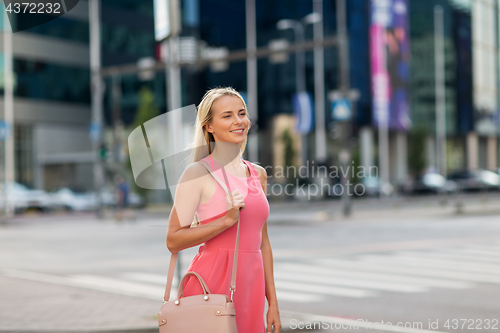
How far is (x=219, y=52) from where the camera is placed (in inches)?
883

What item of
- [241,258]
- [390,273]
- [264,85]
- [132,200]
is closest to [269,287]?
[241,258]

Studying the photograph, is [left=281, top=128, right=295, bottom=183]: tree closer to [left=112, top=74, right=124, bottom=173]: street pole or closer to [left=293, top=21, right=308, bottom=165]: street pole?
[left=293, top=21, right=308, bottom=165]: street pole

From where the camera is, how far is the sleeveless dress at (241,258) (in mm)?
2992

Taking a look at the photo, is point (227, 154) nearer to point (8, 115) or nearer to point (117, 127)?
point (8, 115)

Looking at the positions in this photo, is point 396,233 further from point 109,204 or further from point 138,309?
point 109,204

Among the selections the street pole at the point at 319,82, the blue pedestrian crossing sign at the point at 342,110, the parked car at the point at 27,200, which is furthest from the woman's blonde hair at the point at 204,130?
the street pole at the point at 319,82

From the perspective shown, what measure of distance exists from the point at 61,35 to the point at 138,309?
1794 inches

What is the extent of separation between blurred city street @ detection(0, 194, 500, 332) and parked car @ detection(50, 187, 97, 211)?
20.4 meters

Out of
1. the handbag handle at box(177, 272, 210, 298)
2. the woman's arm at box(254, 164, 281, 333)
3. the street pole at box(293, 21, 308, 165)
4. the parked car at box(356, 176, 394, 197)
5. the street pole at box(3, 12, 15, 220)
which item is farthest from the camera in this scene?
the street pole at box(293, 21, 308, 165)

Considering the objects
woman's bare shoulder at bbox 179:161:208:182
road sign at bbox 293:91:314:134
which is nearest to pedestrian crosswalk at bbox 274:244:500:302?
woman's bare shoulder at bbox 179:161:208:182

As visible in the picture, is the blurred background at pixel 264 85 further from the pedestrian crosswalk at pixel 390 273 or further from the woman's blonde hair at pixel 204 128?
the woman's blonde hair at pixel 204 128

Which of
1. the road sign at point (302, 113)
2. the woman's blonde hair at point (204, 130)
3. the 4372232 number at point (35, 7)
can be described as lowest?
the woman's blonde hair at point (204, 130)

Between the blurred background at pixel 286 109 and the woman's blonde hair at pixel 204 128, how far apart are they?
15.1m

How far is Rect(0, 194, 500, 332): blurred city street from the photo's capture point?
24.3ft
